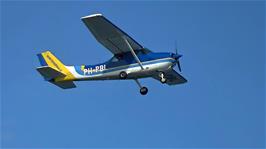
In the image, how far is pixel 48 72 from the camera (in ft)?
104

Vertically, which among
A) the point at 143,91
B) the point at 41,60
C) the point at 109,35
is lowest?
the point at 143,91

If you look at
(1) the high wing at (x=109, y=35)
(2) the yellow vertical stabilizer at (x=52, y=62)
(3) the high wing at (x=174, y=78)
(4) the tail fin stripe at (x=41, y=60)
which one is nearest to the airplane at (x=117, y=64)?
(1) the high wing at (x=109, y=35)

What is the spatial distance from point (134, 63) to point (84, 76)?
2.91 meters

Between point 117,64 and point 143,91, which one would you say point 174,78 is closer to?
point 143,91

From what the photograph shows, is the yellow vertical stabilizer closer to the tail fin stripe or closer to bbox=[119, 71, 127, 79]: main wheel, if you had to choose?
the tail fin stripe

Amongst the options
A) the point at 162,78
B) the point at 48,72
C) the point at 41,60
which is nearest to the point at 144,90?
the point at 162,78

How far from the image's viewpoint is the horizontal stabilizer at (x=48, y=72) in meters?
31.5

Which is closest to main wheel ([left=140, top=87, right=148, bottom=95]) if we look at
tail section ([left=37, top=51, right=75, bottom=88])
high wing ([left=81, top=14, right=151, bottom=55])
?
high wing ([left=81, top=14, right=151, bottom=55])

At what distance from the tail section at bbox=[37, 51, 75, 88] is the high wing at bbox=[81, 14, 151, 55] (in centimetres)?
298

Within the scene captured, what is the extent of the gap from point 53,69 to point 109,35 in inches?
147

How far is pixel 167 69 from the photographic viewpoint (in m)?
29.8

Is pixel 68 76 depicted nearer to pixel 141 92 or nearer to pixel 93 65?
pixel 93 65

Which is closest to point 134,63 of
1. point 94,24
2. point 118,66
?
point 118,66

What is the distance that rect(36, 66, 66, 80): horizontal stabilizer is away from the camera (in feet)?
103
